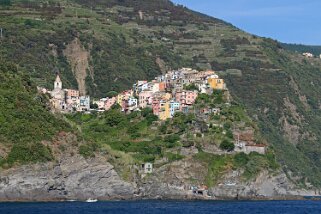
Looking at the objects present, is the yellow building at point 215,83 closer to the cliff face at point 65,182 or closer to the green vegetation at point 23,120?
the green vegetation at point 23,120

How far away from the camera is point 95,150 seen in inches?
5463

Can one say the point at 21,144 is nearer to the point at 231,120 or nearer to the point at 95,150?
the point at 95,150

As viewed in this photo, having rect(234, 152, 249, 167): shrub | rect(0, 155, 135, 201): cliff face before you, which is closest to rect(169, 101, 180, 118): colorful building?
rect(234, 152, 249, 167): shrub

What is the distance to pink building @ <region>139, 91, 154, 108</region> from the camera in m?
173

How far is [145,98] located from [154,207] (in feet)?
169

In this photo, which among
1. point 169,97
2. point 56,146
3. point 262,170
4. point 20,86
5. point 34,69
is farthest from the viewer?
point 34,69

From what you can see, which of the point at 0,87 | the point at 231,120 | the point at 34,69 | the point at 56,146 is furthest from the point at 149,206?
the point at 34,69

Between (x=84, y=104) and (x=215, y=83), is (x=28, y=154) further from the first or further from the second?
(x=84, y=104)

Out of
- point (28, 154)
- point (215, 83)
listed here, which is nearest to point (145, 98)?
point (215, 83)

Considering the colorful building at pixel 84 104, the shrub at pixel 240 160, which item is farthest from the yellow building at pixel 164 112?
the colorful building at pixel 84 104

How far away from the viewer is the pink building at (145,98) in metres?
173

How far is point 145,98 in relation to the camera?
17512 centimetres

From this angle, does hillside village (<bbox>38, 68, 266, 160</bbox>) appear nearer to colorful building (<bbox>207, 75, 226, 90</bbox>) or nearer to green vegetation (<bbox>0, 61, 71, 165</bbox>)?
colorful building (<bbox>207, 75, 226, 90</bbox>)

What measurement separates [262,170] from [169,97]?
26.7m
